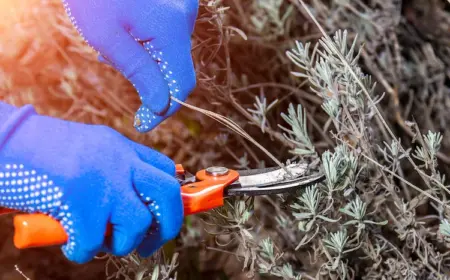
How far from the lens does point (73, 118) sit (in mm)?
1014

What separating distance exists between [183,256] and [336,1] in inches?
23.9

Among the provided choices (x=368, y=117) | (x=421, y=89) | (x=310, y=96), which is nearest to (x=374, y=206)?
(x=368, y=117)

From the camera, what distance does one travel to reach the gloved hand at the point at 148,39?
75 cm

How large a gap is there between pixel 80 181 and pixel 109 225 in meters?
0.07

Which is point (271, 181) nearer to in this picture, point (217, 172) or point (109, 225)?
point (217, 172)

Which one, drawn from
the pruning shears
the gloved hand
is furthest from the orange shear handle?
the gloved hand

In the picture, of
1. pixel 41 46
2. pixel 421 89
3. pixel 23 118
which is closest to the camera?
pixel 23 118

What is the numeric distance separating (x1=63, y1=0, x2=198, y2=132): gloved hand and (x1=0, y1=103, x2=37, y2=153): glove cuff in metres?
0.21

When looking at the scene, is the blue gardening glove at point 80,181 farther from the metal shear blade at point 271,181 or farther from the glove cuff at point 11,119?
the metal shear blade at point 271,181

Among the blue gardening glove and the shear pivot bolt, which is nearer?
the blue gardening glove

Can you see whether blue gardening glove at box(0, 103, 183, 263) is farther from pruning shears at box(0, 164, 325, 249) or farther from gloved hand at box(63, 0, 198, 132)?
gloved hand at box(63, 0, 198, 132)

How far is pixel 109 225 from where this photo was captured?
0.59 meters

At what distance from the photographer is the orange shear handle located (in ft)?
1.75

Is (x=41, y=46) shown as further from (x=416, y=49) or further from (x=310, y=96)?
(x=416, y=49)
